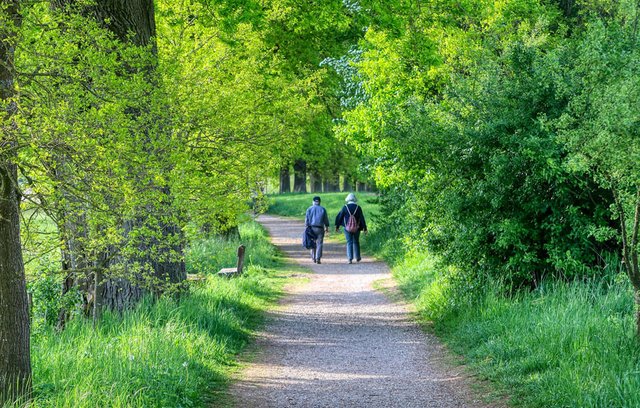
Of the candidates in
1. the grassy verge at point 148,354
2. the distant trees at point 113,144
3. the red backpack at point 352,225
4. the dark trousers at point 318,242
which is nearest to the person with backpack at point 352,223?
the red backpack at point 352,225

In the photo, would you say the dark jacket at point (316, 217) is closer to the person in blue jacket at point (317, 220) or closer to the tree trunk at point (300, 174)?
the person in blue jacket at point (317, 220)

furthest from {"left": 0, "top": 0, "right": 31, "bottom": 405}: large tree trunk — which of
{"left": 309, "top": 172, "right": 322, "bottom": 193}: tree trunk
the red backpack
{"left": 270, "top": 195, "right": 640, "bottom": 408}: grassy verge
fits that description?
{"left": 309, "top": 172, "right": 322, "bottom": 193}: tree trunk

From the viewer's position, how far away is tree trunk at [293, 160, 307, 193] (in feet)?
176

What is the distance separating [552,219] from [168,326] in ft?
17.3

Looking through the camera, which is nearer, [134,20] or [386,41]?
[134,20]

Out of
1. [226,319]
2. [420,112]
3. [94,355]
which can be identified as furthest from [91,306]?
[420,112]

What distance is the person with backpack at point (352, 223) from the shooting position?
21.8 m

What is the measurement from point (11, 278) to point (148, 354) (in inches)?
77.5

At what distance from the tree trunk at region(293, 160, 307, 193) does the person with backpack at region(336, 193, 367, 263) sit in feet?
88.3

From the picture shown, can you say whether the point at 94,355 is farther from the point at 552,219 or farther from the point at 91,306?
the point at 552,219

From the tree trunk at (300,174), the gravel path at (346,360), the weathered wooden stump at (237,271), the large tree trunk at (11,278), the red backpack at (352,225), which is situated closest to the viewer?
the large tree trunk at (11,278)

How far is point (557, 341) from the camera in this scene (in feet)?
27.3

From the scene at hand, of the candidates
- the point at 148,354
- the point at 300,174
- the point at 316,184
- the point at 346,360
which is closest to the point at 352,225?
the point at 346,360

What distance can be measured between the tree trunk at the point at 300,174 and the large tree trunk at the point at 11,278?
42489mm
